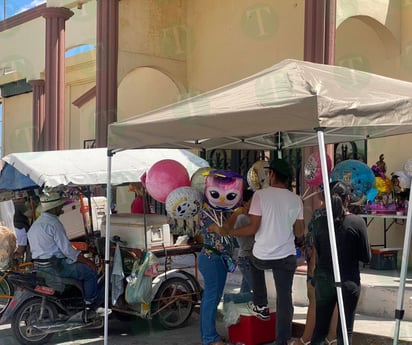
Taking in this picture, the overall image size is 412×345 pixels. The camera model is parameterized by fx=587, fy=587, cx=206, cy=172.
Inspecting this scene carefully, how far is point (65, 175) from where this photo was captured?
21.6 feet

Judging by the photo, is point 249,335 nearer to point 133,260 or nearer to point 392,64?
point 133,260

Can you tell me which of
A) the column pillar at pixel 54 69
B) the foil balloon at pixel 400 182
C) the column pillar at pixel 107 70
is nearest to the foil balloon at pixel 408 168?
the foil balloon at pixel 400 182

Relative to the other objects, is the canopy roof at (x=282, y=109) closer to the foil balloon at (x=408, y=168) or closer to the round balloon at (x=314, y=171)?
the round balloon at (x=314, y=171)

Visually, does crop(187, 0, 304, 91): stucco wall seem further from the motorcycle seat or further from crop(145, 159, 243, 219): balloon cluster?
the motorcycle seat

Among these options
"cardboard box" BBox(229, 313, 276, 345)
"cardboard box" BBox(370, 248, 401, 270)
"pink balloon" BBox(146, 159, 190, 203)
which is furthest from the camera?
"cardboard box" BBox(370, 248, 401, 270)

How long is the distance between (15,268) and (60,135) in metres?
6.15

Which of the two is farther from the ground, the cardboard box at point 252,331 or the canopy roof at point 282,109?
the canopy roof at point 282,109

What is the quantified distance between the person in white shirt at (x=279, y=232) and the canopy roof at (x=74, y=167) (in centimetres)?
214

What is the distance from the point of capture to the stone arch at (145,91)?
1326cm

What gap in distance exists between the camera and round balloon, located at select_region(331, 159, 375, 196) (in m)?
5.44

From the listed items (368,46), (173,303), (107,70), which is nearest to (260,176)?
(173,303)

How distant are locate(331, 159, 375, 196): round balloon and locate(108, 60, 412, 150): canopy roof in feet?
1.60

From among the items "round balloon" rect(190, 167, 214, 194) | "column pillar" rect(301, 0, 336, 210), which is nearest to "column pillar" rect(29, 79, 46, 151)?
"column pillar" rect(301, 0, 336, 210)

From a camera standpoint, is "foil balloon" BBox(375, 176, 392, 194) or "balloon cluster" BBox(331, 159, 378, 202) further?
"foil balloon" BBox(375, 176, 392, 194)
